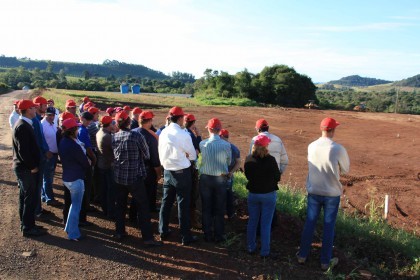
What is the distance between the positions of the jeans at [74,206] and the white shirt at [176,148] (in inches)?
54.9

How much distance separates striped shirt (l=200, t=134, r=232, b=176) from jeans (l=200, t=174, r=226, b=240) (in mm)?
119

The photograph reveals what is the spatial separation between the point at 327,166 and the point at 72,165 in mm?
3699

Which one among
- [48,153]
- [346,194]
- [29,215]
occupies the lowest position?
[346,194]

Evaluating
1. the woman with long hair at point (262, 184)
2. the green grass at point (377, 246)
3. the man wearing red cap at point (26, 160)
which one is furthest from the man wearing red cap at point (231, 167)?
the man wearing red cap at point (26, 160)

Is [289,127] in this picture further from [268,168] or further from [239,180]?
[268,168]

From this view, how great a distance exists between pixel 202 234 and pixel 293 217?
1739mm

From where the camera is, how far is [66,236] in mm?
5891

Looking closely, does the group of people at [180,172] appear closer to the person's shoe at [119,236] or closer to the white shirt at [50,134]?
the person's shoe at [119,236]

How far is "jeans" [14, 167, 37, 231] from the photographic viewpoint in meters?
5.65

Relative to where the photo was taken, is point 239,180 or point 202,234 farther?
point 239,180

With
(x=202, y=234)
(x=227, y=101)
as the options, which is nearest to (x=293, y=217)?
(x=202, y=234)

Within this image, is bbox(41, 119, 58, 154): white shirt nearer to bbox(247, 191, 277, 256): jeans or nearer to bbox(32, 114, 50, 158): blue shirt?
bbox(32, 114, 50, 158): blue shirt

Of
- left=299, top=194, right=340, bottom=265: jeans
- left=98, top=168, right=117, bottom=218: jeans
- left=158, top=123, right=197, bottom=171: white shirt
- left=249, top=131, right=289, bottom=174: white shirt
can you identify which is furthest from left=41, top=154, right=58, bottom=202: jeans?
left=299, top=194, right=340, bottom=265: jeans

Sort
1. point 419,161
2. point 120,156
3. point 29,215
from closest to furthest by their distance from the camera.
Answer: point 120,156
point 29,215
point 419,161
